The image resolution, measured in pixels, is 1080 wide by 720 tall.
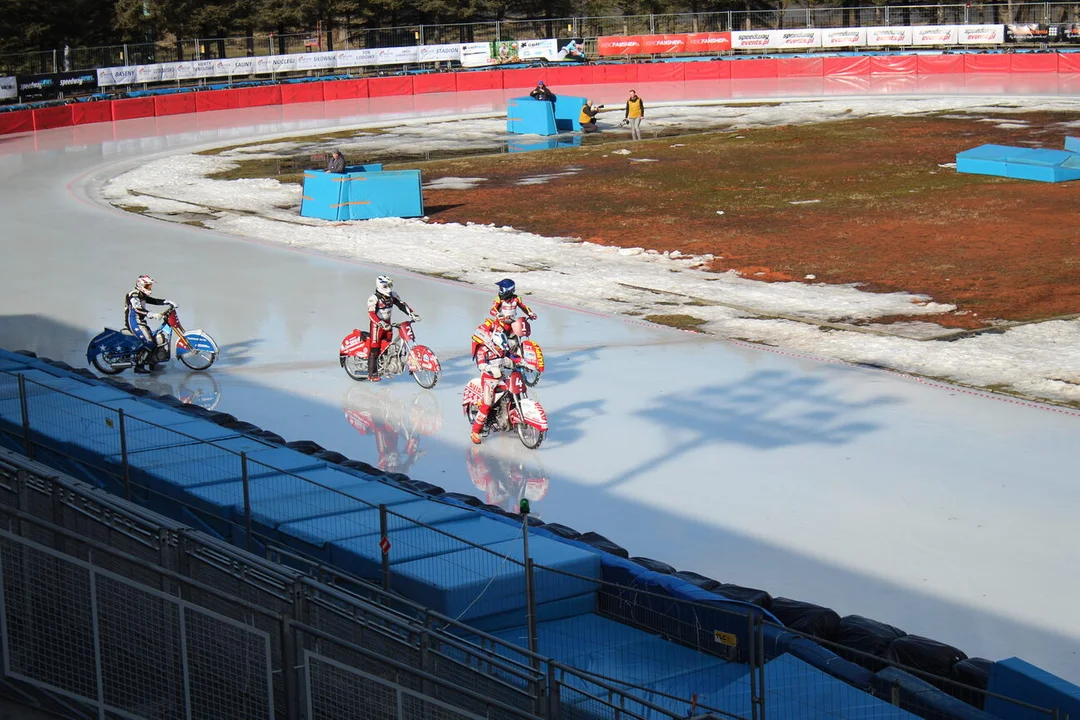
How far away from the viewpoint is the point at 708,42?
7219cm

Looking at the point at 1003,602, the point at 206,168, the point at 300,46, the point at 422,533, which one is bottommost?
the point at 1003,602

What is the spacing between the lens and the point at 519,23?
76000mm

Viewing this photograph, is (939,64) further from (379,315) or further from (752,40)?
(379,315)

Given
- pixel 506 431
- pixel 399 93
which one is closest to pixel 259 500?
pixel 506 431

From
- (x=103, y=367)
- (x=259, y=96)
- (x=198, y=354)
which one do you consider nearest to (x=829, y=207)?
(x=198, y=354)

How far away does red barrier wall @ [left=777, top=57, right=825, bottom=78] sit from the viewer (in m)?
66.0

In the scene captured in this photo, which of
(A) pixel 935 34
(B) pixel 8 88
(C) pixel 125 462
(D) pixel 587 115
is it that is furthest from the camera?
(A) pixel 935 34

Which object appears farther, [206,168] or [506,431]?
[206,168]

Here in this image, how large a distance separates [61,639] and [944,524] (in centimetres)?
838

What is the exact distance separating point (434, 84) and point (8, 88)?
21423mm

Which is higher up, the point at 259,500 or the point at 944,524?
the point at 259,500

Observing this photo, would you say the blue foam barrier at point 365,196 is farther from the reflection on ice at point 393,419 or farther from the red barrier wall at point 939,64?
the red barrier wall at point 939,64

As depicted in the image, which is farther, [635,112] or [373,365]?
[635,112]

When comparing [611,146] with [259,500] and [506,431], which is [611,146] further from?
[259,500]
